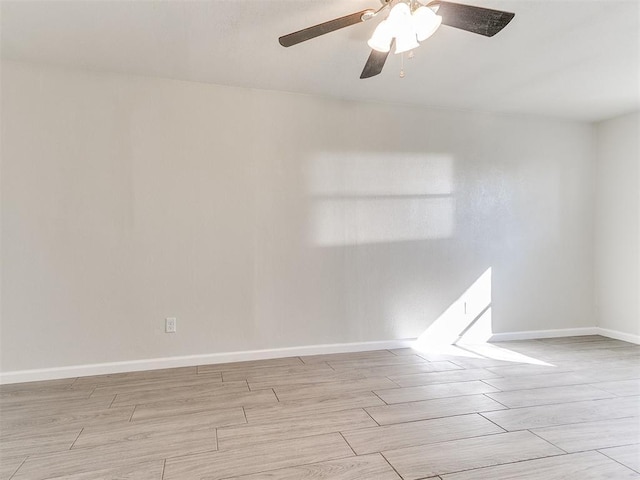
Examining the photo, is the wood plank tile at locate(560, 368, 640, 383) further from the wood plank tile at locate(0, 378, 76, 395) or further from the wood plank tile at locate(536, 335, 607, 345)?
the wood plank tile at locate(0, 378, 76, 395)

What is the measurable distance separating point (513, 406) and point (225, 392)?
6.26 ft

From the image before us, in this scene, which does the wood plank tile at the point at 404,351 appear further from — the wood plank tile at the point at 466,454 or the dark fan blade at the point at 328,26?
the dark fan blade at the point at 328,26

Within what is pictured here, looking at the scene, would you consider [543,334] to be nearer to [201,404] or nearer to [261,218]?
[261,218]

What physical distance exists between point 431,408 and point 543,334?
2.50 meters

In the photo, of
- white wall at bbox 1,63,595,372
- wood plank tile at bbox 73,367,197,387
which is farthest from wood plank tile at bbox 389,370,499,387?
wood plank tile at bbox 73,367,197,387

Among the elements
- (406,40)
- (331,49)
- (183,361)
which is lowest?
(183,361)

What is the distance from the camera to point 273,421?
2141mm

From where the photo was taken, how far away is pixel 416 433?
200cm

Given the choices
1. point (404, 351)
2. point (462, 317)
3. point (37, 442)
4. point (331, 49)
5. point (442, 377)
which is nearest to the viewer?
point (37, 442)

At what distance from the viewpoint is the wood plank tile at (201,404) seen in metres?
2.27

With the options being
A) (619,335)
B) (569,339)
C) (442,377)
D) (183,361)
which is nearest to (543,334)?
(569,339)

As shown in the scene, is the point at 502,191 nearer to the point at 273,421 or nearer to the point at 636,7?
the point at 636,7

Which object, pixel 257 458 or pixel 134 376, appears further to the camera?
pixel 134 376

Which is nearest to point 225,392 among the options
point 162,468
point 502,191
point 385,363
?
point 162,468
